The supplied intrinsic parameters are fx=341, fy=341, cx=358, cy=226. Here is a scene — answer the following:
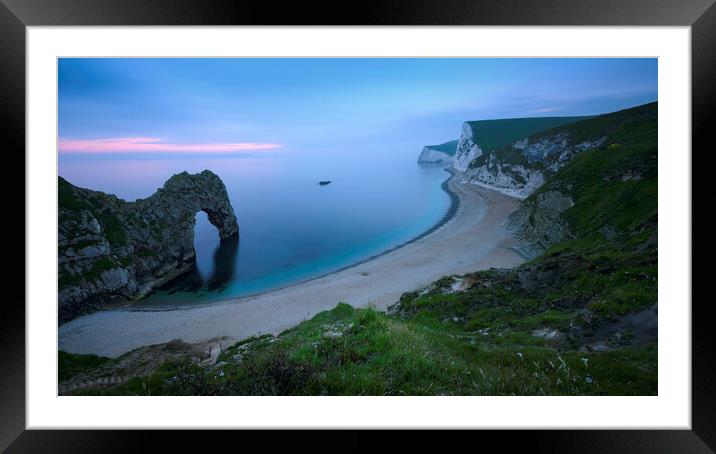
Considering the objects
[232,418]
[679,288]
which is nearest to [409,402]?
[232,418]

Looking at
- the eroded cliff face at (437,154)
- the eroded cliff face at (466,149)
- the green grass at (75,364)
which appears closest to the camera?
the green grass at (75,364)

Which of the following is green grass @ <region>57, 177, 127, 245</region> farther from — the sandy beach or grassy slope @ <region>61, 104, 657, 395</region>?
grassy slope @ <region>61, 104, 657, 395</region>

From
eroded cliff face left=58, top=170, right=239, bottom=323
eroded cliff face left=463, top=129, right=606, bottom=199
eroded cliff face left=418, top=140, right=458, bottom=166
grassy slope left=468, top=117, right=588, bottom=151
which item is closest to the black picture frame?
eroded cliff face left=58, top=170, right=239, bottom=323

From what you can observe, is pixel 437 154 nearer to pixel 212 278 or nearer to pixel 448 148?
pixel 448 148

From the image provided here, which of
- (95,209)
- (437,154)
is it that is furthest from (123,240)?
(437,154)

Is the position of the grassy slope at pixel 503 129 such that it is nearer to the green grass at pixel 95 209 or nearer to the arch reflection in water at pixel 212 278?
the arch reflection in water at pixel 212 278

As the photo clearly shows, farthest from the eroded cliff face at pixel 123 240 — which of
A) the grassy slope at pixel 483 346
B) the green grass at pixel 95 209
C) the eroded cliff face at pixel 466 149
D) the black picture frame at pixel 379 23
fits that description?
the eroded cliff face at pixel 466 149
